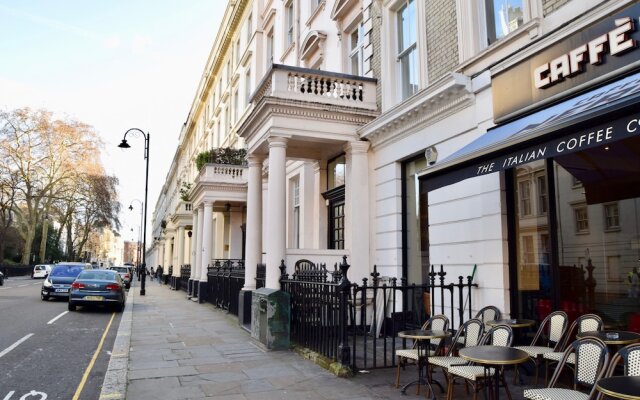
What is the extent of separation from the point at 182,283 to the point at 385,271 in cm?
2107

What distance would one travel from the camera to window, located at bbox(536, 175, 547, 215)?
7094 mm

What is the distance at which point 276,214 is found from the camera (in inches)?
409

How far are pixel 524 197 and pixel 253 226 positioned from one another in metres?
6.99

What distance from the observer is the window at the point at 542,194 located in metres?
7.09

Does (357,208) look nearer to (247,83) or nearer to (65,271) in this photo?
(65,271)

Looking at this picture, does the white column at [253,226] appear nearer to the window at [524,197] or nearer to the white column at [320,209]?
the white column at [320,209]

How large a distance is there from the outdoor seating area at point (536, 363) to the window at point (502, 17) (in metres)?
4.68

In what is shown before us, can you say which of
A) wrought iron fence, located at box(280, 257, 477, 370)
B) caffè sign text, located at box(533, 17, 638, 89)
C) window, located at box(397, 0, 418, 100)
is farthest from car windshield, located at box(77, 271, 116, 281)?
caffè sign text, located at box(533, 17, 638, 89)

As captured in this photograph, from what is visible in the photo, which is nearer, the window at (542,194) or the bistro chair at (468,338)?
the bistro chair at (468,338)

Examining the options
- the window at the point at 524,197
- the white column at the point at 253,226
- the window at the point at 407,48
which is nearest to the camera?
the window at the point at 524,197

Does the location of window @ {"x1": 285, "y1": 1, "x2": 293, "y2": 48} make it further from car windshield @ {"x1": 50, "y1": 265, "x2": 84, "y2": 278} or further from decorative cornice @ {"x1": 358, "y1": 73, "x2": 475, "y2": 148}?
car windshield @ {"x1": 50, "y1": 265, "x2": 84, "y2": 278}

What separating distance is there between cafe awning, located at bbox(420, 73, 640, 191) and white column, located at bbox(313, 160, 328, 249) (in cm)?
710

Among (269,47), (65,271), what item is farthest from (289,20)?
(65,271)

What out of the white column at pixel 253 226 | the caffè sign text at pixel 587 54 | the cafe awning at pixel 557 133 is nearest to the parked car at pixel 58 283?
the white column at pixel 253 226
